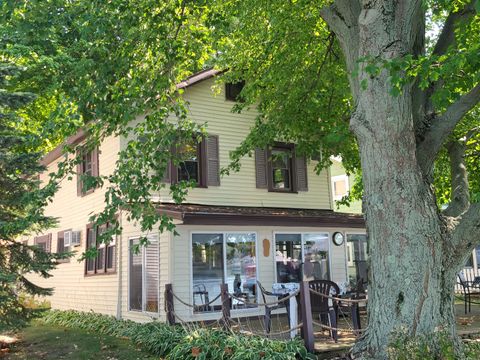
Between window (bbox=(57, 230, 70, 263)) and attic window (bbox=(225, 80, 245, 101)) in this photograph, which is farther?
window (bbox=(57, 230, 70, 263))

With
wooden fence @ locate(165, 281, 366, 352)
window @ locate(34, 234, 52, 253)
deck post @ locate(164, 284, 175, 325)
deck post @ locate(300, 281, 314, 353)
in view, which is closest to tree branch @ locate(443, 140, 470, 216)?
wooden fence @ locate(165, 281, 366, 352)

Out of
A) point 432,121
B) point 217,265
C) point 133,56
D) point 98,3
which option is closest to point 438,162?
point 217,265

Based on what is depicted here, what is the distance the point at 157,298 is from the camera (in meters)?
12.8

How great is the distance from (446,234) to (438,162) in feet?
29.2

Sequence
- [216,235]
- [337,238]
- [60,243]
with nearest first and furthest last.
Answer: [216,235]
[337,238]
[60,243]

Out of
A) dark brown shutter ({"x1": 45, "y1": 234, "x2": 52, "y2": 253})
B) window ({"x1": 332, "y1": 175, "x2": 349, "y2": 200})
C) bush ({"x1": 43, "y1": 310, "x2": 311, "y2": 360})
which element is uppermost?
window ({"x1": 332, "y1": 175, "x2": 349, "y2": 200})

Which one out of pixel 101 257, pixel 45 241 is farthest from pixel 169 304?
pixel 45 241

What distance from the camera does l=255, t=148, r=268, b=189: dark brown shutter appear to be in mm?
15340

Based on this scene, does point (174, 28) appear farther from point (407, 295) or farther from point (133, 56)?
point (407, 295)

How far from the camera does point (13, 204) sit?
11.3 m

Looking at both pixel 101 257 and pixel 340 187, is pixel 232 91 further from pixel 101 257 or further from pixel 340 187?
pixel 340 187

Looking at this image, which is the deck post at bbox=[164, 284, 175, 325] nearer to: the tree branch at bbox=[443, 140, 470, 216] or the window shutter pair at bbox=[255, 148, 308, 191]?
the window shutter pair at bbox=[255, 148, 308, 191]

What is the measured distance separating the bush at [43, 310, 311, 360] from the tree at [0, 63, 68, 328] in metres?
2.61

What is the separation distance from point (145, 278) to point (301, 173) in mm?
6279
